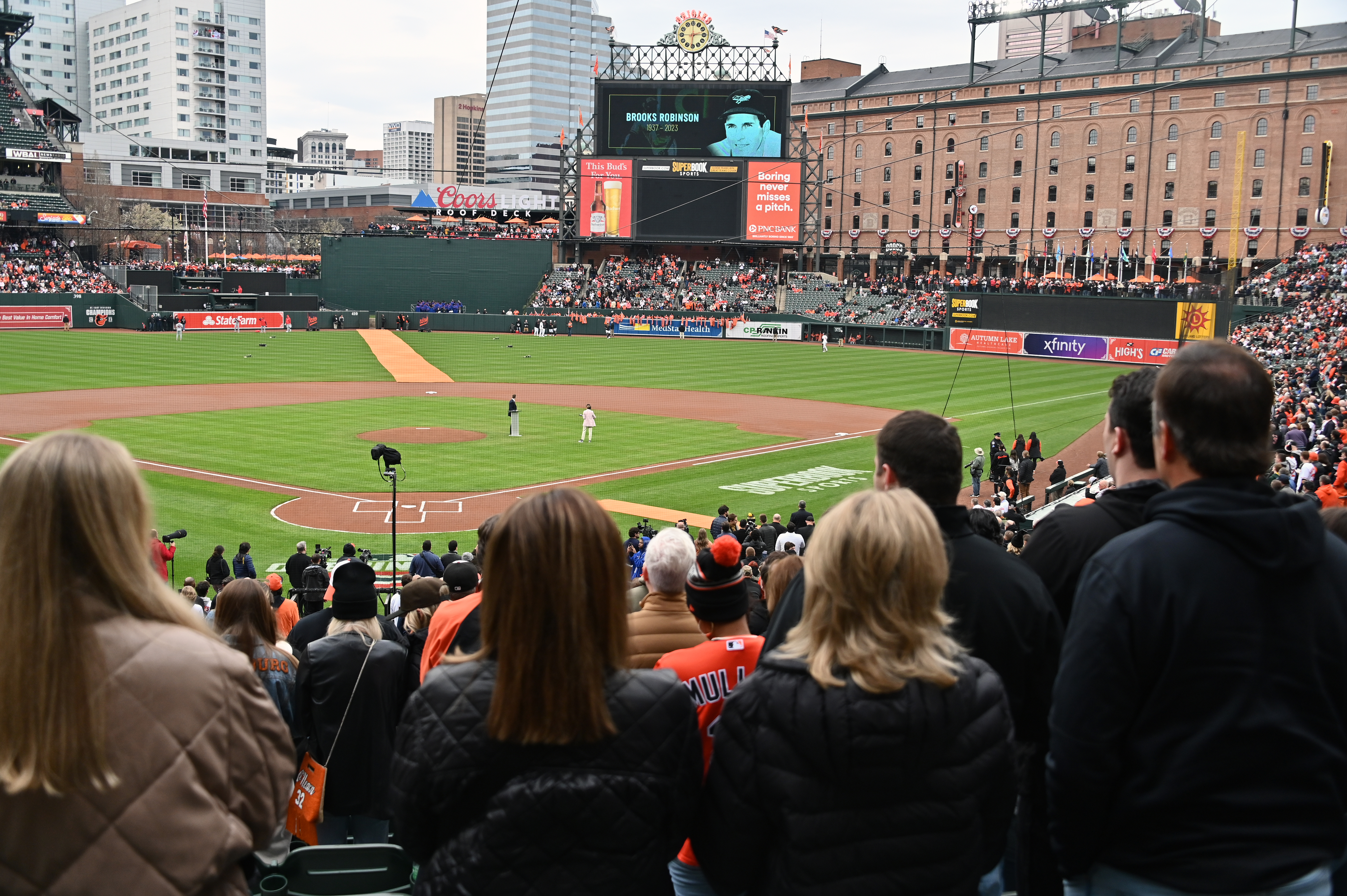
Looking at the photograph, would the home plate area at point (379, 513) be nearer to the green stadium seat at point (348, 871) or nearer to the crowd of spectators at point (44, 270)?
the green stadium seat at point (348, 871)

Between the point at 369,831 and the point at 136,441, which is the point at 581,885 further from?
the point at 136,441

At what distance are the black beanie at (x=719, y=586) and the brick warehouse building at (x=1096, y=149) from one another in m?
85.9

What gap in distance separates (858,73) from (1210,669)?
118382 millimetres

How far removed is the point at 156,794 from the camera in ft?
9.14

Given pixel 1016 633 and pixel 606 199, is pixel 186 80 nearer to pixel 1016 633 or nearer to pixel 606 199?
pixel 606 199

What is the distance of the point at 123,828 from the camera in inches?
108

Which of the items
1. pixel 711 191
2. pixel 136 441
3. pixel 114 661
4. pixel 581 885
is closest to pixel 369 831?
pixel 581 885

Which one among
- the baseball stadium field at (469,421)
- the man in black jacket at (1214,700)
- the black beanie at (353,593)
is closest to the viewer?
the man in black jacket at (1214,700)

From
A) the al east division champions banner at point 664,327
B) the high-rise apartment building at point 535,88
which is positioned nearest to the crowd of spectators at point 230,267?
the al east division champions banner at point 664,327

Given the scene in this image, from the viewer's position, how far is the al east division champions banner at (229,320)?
71.6 meters

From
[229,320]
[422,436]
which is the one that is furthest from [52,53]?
[422,436]

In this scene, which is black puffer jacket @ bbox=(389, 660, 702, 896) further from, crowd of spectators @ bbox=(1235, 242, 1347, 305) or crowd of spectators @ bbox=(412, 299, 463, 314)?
crowd of spectators @ bbox=(412, 299, 463, 314)

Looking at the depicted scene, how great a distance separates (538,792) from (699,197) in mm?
83419

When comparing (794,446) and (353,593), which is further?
(794,446)
